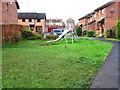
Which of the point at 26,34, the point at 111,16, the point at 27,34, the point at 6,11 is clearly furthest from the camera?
the point at 111,16

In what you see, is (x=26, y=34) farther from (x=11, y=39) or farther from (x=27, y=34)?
(x=11, y=39)

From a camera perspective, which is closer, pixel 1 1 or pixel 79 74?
pixel 79 74

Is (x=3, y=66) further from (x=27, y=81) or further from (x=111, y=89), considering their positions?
(x=111, y=89)

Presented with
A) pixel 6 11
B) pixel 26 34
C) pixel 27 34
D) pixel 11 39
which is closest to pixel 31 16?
pixel 27 34

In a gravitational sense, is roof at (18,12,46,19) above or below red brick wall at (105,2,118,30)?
above

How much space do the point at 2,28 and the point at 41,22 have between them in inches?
1942

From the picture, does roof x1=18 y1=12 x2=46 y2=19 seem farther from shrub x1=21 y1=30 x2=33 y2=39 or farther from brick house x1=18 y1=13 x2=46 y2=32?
shrub x1=21 y1=30 x2=33 y2=39

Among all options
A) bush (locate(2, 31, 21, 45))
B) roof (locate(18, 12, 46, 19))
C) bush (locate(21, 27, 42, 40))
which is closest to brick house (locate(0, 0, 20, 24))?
bush (locate(21, 27, 42, 40))

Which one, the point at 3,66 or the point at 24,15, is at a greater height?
the point at 24,15

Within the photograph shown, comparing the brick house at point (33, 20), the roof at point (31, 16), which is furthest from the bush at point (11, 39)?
the roof at point (31, 16)

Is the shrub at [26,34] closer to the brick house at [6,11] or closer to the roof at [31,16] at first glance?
the brick house at [6,11]

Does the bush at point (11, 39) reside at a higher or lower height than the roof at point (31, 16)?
lower

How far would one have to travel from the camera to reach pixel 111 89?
639cm

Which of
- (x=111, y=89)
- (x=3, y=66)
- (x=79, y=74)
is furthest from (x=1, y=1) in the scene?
(x=111, y=89)
